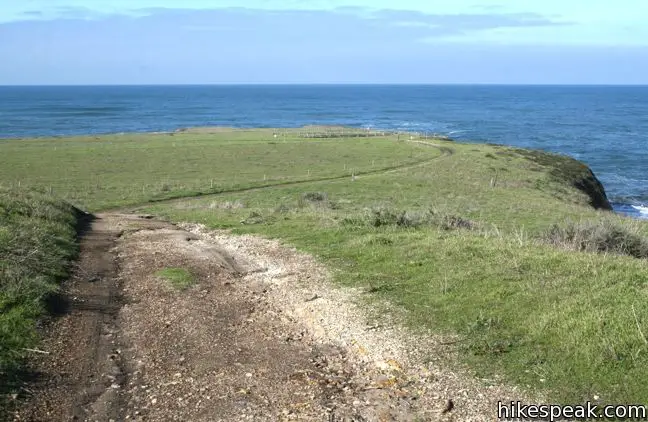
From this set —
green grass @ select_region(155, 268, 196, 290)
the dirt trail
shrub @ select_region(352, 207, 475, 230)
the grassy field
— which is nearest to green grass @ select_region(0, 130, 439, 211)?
the grassy field

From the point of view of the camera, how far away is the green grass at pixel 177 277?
14663mm

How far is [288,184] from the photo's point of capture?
5041 cm

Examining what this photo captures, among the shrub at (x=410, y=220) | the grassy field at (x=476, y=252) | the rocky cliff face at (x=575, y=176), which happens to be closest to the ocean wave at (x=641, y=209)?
the rocky cliff face at (x=575, y=176)

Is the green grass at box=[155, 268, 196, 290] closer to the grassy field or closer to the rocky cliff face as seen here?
the grassy field

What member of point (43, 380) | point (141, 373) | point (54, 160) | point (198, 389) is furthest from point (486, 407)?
point (54, 160)

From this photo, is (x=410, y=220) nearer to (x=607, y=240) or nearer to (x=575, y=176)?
(x=607, y=240)

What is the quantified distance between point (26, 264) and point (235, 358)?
6.93 meters

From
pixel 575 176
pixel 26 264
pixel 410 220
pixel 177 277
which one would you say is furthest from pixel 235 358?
pixel 575 176

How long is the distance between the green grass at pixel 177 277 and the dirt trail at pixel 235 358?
0.20 metres

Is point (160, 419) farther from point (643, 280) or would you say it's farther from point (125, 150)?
point (125, 150)

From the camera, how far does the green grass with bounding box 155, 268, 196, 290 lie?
577 inches

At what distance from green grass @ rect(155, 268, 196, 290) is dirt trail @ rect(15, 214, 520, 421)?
20 cm

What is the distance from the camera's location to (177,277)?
50.0ft

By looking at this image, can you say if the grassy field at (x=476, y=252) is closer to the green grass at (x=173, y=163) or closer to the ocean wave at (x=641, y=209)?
the green grass at (x=173, y=163)
